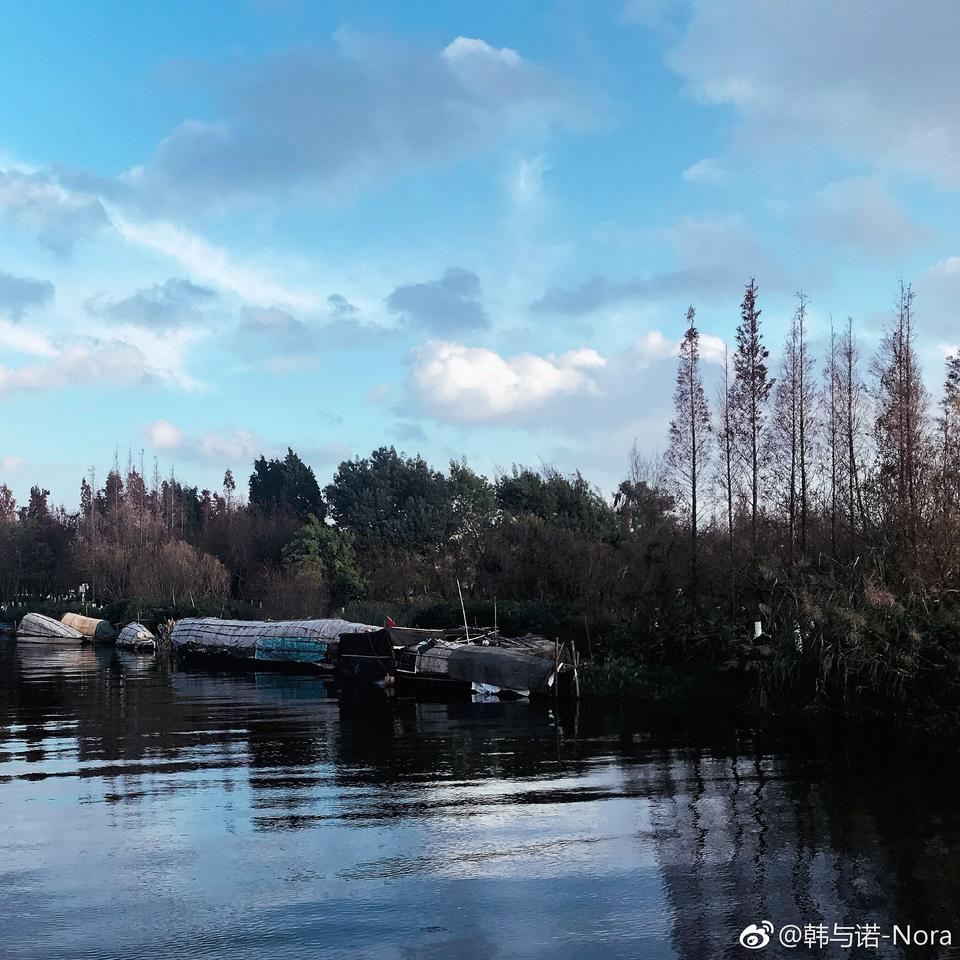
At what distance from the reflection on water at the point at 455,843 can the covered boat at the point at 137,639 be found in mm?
30243

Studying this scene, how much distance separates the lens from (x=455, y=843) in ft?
33.9

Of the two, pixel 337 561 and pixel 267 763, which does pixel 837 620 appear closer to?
pixel 267 763

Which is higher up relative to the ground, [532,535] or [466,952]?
[532,535]

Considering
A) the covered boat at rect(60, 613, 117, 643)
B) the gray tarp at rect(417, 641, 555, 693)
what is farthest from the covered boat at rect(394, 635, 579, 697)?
the covered boat at rect(60, 613, 117, 643)

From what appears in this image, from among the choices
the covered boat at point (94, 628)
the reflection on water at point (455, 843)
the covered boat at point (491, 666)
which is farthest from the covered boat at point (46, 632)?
the reflection on water at point (455, 843)

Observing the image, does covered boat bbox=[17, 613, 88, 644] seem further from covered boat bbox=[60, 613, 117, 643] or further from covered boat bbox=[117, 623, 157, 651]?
covered boat bbox=[117, 623, 157, 651]

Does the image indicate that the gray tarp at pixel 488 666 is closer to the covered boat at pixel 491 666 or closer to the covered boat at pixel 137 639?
the covered boat at pixel 491 666

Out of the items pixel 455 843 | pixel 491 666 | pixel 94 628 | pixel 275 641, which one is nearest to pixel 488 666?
pixel 491 666

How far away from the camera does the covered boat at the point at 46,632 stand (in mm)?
54750

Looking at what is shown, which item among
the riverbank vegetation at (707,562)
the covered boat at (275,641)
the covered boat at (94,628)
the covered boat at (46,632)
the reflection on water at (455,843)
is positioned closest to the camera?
the reflection on water at (455,843)

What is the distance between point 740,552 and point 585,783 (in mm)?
16036

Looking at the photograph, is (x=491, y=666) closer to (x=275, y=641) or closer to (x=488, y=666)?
(x=488, y=666)

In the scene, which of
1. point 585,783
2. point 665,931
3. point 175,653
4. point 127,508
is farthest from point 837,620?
point 127,508

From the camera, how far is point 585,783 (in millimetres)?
13719
